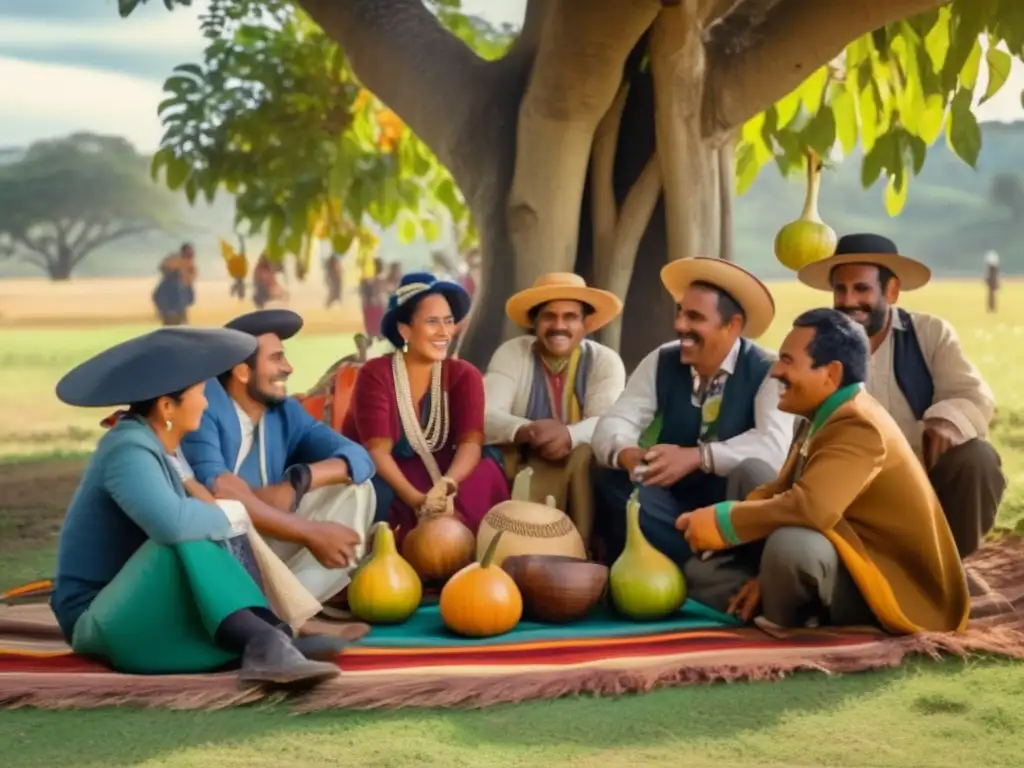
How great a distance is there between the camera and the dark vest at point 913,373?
16.8ft

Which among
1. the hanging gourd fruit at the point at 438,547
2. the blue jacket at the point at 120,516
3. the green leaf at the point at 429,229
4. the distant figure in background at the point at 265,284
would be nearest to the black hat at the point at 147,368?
the blue jacket at the point at 120,516

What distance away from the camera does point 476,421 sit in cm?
530

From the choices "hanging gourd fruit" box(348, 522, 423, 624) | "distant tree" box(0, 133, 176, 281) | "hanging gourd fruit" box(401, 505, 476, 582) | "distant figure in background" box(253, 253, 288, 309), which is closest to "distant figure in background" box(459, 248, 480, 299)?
"distant figure in background" box(253, 253, 288, 309)

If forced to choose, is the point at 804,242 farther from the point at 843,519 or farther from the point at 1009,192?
the point at 1009,192

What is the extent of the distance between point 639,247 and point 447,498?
217cm

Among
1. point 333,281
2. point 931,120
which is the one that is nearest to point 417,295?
point 931,120

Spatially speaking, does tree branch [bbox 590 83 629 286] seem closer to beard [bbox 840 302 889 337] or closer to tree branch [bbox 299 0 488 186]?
tree branch [bbox 299 0 488 186]

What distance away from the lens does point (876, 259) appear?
201 inches

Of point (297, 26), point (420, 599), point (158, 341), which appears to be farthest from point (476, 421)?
point (297, 26)

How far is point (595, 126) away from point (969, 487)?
2424 millimetres

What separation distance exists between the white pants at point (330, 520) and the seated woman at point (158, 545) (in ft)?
2.48

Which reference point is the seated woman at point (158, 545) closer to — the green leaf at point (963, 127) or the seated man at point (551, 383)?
the seated man at point (551, 383)

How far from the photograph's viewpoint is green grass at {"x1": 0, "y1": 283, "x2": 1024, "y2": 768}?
10.7ft

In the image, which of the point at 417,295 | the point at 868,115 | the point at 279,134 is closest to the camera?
the point at 417,295
